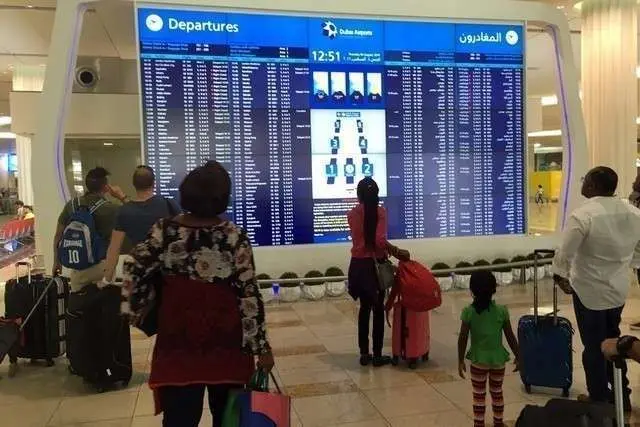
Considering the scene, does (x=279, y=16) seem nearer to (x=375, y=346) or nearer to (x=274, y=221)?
(x=274, y=221)

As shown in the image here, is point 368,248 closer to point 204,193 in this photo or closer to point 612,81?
point 204,193

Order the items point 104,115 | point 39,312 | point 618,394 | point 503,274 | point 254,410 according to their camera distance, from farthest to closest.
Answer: point 104,115, point 503,274, point 39,312, point 254,410, point 618,394

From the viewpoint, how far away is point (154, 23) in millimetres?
7168

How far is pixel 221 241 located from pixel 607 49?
9.48 metres

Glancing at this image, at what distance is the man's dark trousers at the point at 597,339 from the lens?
11.6ft

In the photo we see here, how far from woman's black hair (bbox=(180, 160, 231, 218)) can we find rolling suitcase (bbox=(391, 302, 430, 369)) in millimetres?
2843

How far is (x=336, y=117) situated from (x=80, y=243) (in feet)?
12.9

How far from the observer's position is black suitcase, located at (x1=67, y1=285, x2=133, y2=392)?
14.6ft

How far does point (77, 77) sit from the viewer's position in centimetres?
938

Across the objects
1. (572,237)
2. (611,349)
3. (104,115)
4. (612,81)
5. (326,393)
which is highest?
(612,81)

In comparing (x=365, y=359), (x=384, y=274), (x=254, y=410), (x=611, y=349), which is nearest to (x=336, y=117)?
(x=384, y=274)

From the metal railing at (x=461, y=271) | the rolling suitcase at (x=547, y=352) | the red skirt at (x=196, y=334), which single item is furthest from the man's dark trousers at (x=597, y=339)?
the metal railing at (x=461, y=271)

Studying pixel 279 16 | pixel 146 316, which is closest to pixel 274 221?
pixel 279 16

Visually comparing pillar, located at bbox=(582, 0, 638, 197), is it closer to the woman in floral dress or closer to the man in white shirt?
the man in white shirt
